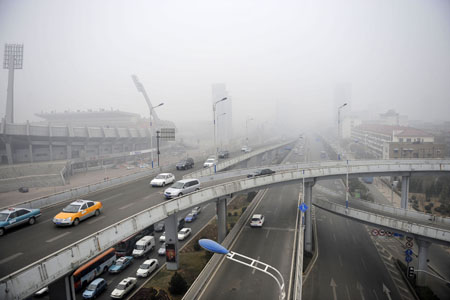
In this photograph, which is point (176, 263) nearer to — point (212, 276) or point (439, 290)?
point (212, 276)

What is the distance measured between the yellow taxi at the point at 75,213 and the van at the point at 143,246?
1708 centimetres

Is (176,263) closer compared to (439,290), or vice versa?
(176,263)

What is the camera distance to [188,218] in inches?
1827

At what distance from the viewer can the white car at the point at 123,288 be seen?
2422 cm

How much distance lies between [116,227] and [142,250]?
20665 millimetres

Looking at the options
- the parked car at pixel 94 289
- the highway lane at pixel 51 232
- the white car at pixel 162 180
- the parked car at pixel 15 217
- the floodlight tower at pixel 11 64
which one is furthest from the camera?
the floodlight tower at pixel 11 64

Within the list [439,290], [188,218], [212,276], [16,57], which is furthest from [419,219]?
[16,57]

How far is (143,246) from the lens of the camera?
3397 cm

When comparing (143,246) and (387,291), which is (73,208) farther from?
(387,291)

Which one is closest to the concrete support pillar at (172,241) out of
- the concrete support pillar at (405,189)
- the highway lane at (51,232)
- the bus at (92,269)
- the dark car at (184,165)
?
the highway lane at (51,232)

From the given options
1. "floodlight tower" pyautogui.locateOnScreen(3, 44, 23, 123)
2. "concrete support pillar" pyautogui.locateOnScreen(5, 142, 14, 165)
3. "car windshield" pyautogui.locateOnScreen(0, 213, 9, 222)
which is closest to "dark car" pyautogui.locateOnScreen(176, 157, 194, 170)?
"car windshield" pyautogui.locateOnScreen(0, 213, 9, 222)

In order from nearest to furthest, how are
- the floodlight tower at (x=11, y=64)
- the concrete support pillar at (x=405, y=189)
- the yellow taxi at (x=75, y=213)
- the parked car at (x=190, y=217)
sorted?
the yellow taxi at (x=75, y=213) < the concrete support pillar at (x=405, y=189) < the parked car at (x=190, y=217) < the floodlight tower at (x=11, y=64)

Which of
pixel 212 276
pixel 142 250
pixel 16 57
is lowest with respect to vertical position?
pixel 142 250

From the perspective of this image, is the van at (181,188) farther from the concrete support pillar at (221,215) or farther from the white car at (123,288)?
the white car at (123,288)
